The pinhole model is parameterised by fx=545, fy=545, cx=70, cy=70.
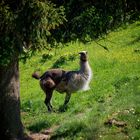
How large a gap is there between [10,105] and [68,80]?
3079mm

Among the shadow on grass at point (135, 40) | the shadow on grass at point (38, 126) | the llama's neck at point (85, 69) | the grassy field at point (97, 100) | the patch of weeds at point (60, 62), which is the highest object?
the llama's neck at point (85, 69)

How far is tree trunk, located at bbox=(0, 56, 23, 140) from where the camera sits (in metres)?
14.1

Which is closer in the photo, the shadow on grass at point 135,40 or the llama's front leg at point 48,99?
the llama's front leg at point 48,99

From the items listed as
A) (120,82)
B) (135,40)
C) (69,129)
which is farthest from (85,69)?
(135,40)

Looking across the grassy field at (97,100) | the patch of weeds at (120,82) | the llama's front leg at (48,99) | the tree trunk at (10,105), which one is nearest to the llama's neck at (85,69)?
the grassy field at (97,100)

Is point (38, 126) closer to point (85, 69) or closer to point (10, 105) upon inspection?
point (10, 105)

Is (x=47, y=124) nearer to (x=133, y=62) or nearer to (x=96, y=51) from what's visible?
(x=133, y=62)

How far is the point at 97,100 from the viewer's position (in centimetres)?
1797

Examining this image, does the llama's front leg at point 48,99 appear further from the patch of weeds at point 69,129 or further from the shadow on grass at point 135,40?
the shadow on grass at point 135,40

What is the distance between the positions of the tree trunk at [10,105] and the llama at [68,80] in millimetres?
2531

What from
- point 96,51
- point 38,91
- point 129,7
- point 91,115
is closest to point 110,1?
point 129,7

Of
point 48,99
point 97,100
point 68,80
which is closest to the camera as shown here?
point 68,80

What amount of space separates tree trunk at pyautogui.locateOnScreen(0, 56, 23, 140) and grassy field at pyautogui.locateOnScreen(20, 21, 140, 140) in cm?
101

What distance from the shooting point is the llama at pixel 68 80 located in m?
16.7
